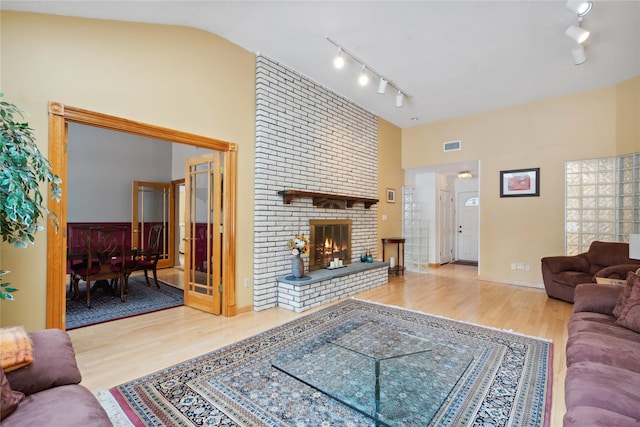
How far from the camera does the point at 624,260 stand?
3939mm

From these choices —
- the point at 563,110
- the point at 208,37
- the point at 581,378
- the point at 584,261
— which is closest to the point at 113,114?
the point at 208,37

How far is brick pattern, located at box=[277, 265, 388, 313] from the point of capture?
3840mm

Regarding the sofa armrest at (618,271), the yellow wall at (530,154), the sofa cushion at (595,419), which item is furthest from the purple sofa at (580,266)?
the sofa cushion at (595,419)

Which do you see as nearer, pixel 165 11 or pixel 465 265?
pixel 165 11

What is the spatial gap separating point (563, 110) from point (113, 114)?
6307 mm

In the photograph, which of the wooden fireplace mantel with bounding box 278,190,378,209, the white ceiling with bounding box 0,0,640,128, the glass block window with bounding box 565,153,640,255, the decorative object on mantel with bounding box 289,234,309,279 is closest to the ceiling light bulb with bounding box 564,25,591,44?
the white ceiling with bounding box 0,0,640,128

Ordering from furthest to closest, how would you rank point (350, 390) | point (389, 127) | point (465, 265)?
point (465, 265) → point (389, 127) → point (350, 390)

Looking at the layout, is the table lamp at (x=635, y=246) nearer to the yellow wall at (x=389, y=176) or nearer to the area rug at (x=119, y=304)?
the yellow wall at (x=389, y=176)

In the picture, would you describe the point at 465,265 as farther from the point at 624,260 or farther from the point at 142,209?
the point at 142,209

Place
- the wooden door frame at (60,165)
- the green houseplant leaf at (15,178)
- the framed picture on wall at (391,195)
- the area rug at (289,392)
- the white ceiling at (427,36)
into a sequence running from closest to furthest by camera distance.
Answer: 1. the green houseplant leaf at (15,178)
2. the area rug at (289,392)
3. the wooden door frame at (60,165)
4. the white ceiling at (427,36)
5. the framed picture on wall at (391,195)

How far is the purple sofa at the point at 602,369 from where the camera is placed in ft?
4.08

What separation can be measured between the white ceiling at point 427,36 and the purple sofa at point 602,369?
8.85 ft

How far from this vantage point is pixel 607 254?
413 cm

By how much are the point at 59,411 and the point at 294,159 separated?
3542mm
